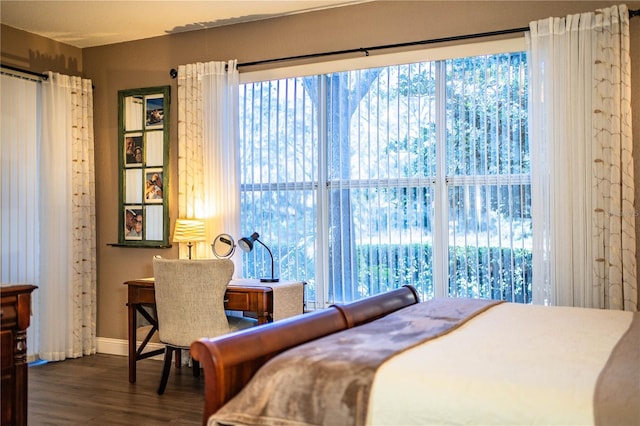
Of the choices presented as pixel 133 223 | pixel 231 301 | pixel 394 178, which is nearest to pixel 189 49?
pixel 133 223

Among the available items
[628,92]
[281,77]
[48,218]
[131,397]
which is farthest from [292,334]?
[48,218]

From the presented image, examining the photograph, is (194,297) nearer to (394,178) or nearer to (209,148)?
(209,148)

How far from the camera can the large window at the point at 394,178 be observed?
3.98 metres

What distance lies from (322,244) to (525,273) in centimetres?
140

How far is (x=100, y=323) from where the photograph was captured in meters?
5.35

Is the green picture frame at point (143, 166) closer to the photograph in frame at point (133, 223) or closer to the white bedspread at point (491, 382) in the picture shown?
the photograph in frame at point (133, 223)

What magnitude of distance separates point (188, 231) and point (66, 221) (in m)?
1.16

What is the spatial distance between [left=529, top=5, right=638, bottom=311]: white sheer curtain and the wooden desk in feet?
5.39

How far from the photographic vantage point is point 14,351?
2.57 meters

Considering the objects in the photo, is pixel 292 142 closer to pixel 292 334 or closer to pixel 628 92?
pixel 628 92

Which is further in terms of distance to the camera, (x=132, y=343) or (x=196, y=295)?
(x=132, y=343)

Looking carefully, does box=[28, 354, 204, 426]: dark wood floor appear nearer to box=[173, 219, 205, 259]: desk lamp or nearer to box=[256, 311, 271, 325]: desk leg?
box=[256, 311, 271, 325]: desk leg

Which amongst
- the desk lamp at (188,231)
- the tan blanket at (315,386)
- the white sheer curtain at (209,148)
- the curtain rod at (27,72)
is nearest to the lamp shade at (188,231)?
the desk lamp at (188,231)

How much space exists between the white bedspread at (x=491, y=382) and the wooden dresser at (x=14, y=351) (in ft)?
5.22
